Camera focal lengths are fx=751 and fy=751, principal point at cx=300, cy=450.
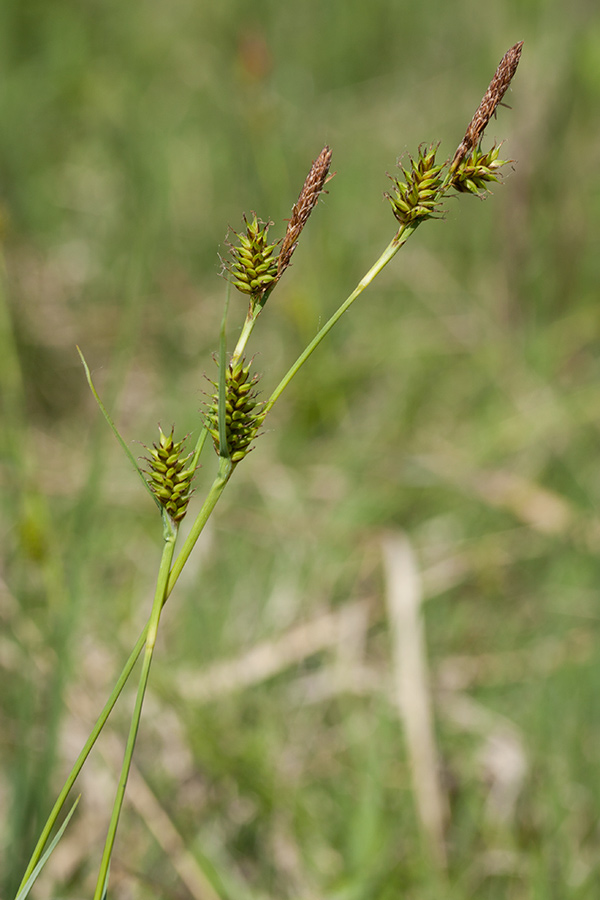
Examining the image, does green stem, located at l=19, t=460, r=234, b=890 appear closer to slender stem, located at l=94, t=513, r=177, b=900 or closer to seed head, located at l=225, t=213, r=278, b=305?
slender stem, located at l=94, t=513, r=177, b=900

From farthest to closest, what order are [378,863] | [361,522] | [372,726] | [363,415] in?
1. [363,415]
2. [361,522]
3. [372,726]
4. [378,863]

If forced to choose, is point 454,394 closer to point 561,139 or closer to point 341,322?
point 341,322

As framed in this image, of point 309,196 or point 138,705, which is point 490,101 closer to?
point 309,196

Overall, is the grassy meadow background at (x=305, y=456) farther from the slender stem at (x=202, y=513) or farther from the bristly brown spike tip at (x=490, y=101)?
→ the bristly brown spike tip at (x=490, y=101)

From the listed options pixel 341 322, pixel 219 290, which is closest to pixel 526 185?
pixel 341 322

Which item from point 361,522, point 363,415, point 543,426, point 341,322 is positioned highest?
point 341,322

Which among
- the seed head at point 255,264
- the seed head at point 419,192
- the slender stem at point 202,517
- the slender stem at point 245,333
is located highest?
the seed head at point 419,192

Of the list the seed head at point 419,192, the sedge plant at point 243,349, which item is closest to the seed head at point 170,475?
the sedge plant at point 243,349
